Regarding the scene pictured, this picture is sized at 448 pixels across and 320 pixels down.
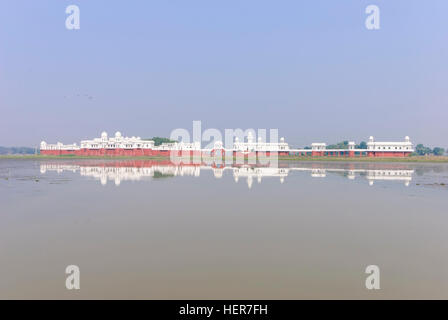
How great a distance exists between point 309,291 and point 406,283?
172 centimetres

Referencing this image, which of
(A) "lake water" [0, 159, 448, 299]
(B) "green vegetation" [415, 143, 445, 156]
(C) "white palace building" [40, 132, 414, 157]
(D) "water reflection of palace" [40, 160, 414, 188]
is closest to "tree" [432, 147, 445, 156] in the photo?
(B) "green vegetation" [415, 143, 445, 156]

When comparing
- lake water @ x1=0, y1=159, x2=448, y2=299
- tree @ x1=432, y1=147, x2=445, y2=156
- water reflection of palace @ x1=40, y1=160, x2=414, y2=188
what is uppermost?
tree @ x1=432, y1=147, x2=445, y2=156

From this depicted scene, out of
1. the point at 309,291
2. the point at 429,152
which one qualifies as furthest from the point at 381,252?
the point at 429,152

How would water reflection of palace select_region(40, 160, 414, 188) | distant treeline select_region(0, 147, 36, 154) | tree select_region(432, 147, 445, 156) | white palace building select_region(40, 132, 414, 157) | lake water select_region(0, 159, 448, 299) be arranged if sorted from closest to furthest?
1. lake water select_region(0, 159, 448, 299)
2. water reflection of palace select_region(40, 160, 414, 188)
3. white palace building select_region(40, 132, 414, 157)
4. tree select_region(432, 147, 445, 156)
5. distant treeline select_region(0, 147, 36, 154)

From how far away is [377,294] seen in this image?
14.4 ft

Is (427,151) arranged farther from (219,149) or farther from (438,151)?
(219,149)

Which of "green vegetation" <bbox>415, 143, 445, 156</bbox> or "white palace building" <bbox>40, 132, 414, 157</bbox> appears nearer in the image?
"white palace building" <bbox>40, 132, 414, 157</bbox>

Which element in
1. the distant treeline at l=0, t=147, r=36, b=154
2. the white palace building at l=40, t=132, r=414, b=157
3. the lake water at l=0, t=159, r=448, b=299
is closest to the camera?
the lake water at l=0, t=159, r=448, b=299

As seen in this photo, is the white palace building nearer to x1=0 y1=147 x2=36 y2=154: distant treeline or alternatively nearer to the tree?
the tree

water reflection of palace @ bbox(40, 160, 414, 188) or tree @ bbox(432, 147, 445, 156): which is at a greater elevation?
tree @ bbox(432, 147, 445, 156)

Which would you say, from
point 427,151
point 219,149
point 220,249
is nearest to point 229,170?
point 220,249

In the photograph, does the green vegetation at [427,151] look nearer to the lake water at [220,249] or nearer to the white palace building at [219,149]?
the white palace building at [219,149]

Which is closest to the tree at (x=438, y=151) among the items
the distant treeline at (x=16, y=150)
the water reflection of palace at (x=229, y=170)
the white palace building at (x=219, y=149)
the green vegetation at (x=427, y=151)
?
the green vegetation at (x=427, y=151)
